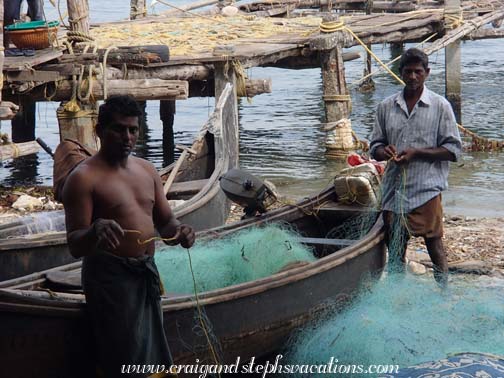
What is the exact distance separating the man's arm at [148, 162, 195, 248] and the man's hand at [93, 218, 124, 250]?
1.70 ft

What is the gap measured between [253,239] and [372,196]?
1217mm

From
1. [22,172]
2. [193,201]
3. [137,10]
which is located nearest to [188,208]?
[193,201]

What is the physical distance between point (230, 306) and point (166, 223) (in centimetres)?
99

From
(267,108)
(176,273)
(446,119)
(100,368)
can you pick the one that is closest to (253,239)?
(176,273)

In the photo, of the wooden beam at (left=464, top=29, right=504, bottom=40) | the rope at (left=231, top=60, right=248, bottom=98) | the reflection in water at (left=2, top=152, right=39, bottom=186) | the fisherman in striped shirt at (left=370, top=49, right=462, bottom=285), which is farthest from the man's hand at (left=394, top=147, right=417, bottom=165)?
the wooden beam at (left=464, top=29, right=504, bottom=40)

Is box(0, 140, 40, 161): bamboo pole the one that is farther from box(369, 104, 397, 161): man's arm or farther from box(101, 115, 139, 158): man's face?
box(101, 115, 139, 158): man's face

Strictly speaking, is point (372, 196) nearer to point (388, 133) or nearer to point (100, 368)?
point (388, 133)

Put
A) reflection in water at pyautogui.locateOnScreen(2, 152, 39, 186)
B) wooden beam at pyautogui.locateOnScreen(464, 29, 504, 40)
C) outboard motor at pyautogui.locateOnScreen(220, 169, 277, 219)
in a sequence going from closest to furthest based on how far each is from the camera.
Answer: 1. outboard motor at pyautogui.locateOnScreen(220, 169, 277, 219)
2. reflection in water at pyautogui.locateOnScreen(2, 152, 39, 186)
3. wooden beam at pyautogui.locateOnScreen(464, 29, 504, 40)

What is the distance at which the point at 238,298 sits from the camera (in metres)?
5.52

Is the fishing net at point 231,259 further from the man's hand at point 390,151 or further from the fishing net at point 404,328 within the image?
the man's hand at point 390,151

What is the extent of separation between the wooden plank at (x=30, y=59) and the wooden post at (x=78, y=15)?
439 millimetres

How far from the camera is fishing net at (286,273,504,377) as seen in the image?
5371mm

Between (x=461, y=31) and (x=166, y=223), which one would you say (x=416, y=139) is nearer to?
(x=166, y=223)

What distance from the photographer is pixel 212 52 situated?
1238 centimetres
